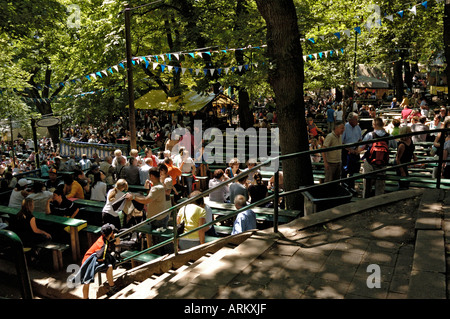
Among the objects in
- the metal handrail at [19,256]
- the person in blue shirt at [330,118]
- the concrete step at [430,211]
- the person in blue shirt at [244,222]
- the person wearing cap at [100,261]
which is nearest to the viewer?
the metal handrail at [19,256]

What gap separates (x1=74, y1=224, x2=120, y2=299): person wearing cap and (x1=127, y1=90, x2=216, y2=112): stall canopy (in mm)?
12226

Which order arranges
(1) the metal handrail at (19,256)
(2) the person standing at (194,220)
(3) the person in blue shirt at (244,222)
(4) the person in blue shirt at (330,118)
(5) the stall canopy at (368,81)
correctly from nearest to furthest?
1. (1) the metal handrail at (19,256)
2. (3) the person in blue shirt at (244,222)
3. (2) the person standing at (194,220)
4. (4) the person in blue shirt at (330,118)
5. (5) the stall canopy at (368,81)

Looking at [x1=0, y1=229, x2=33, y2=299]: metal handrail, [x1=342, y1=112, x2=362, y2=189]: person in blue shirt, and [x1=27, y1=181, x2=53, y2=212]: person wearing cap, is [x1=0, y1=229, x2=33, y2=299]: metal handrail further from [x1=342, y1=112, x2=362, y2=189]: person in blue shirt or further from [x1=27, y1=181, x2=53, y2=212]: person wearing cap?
[x1=342, y1=112, x2=362, y2=189]: person in blue shirt

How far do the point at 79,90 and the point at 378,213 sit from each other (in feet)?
70.6

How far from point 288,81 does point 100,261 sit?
4154 mm

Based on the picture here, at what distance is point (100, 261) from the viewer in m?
5.84

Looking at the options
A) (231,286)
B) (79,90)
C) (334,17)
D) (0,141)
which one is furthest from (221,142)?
(0,141)

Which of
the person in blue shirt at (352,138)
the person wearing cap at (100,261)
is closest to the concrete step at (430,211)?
the person in blue shirt at (352,138)

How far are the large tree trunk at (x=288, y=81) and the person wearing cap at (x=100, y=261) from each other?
3.10m

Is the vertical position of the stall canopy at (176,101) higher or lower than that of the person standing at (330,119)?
higher

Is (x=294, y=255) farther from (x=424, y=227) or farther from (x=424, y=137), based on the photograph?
(x=424, y=137)

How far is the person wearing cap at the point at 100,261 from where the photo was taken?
18.8ft

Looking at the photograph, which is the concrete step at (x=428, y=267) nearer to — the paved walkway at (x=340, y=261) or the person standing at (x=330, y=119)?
the paved walkway at (x=340, y=261)

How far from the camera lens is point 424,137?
1152 centimetres
